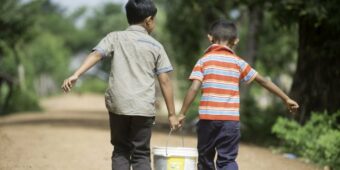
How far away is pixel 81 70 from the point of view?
6375mm

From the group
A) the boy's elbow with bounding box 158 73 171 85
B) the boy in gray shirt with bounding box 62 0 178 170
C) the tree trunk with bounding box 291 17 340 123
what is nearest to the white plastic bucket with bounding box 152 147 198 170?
the boy in gray shirt with bounding box 62 0 178 170

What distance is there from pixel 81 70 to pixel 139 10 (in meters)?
0.76

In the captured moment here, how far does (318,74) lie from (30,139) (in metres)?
5.72

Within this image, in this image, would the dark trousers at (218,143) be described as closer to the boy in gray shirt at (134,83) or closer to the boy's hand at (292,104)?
the boy in gray shirt at (134,83)

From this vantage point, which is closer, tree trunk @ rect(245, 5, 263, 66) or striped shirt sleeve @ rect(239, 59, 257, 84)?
striped shirt sleeve @ rect(239, 59, 257, 84)

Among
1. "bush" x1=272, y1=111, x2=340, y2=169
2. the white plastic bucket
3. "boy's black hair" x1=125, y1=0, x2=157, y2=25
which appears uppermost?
"boy's black hair" x1=125, y1=0, x2=157, y2=25

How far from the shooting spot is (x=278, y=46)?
3375 centimetres

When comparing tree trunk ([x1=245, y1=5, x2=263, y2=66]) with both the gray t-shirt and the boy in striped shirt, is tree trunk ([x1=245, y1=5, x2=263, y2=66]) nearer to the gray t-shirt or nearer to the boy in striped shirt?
the boy in striped shirt

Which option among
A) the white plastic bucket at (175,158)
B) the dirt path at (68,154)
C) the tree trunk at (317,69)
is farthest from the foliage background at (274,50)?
the white plastic bucket at (175,158)

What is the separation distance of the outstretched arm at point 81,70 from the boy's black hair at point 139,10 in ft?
1.67

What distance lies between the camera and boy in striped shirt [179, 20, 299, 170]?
6.62 meters

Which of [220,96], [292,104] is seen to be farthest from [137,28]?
[292,104]

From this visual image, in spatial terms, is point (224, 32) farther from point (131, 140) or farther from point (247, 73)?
point (131, 140)

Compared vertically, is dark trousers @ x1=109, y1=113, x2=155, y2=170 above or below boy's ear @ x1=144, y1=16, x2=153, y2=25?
below
